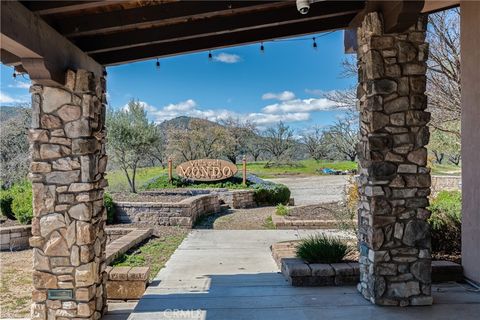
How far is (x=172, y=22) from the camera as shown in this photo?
4051 millimetres

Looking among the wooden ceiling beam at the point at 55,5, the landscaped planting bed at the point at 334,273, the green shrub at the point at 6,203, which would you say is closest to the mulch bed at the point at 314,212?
the landscaped planting bed at the point at 334,273

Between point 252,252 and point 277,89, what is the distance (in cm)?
2434

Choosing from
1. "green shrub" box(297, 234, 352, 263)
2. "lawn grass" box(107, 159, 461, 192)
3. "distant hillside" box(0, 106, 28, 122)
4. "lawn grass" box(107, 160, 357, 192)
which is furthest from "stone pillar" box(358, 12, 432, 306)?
"distant hillside" box(0, 106, 28, 122)

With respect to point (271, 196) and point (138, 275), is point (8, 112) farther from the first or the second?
point (138, 275)

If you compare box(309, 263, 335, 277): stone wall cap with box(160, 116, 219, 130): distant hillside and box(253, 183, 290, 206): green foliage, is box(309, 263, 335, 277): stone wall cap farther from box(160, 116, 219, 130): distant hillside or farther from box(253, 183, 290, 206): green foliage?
box(160, 116, 219, 130): distant hillside

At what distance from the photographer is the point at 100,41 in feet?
13.7

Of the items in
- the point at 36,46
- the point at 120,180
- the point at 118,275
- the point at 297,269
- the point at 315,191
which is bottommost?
the point at 118,275

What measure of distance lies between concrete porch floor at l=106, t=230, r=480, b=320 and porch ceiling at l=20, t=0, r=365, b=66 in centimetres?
278

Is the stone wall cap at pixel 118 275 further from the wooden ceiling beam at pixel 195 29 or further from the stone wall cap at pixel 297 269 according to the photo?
the wooden ceiling beam at pixel 195 29

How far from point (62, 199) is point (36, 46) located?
1459mm

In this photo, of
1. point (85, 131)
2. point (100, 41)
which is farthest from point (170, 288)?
point (100, 41)

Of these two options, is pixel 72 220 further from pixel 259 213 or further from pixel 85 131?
pixel 259 213

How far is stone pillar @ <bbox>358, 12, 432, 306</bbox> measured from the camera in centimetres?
399

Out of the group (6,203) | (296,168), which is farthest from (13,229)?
(296,168)
